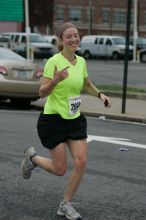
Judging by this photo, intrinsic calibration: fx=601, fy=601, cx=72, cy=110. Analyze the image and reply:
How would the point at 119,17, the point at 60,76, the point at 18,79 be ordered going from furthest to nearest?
the point at 119,17 < the point at 18,79 < the point at 60,76

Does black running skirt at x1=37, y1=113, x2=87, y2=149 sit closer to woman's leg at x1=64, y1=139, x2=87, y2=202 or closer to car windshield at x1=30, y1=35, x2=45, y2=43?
woman's leg at x1=64, y1=139, x2=87, y2=202

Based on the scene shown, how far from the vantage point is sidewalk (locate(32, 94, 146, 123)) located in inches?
508

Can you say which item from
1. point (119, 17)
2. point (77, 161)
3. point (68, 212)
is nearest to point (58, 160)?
point (77, 161)

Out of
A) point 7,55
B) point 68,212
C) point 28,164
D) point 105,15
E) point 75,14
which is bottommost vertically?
point 105,15

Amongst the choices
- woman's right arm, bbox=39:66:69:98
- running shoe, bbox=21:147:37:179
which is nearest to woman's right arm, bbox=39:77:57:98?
woman's right arm, bbox=39:66:69:98

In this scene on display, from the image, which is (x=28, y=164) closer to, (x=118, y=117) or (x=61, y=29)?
(x=61, y=29)

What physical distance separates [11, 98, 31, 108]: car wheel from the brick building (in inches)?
2837

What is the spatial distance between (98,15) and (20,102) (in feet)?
247

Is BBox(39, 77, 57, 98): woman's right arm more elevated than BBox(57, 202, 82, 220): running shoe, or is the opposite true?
BBox(39, 77, 57, 98): woman's right arm

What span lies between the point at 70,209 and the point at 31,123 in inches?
255

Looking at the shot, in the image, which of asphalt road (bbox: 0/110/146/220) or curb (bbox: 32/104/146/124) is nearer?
asphalt road (bbox: 0/110/146/220)

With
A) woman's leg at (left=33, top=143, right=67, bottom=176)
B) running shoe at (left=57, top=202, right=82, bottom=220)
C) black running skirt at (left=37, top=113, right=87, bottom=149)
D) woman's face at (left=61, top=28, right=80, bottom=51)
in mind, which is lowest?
running shoe at (left=57, top=202, right=82, bottom=220)

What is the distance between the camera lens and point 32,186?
653cm

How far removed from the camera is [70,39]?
5172 millimetres
